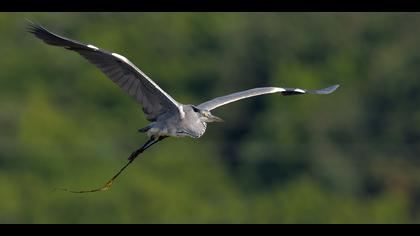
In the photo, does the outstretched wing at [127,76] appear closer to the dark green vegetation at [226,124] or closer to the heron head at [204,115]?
the heron head at [204,115]

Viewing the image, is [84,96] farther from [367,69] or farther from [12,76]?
[367,69]

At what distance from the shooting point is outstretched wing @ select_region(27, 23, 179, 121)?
1321cm

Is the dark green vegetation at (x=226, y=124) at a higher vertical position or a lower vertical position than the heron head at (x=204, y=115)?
higher

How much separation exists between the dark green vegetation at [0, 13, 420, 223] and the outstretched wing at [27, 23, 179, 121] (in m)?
17.8

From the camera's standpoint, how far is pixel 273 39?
148 ft

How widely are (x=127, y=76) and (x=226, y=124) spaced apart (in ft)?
84.5

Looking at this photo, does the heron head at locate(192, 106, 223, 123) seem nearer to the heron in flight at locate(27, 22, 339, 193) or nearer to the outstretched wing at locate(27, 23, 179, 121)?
the heron in flight at locate(27, 22, 339, 193)

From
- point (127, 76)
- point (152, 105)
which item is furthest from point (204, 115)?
point (127, 76)

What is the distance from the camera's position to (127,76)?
13.5m

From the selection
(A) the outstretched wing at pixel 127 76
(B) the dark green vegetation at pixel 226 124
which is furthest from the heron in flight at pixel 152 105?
(B) the dark green vegetation at pixel 226 124

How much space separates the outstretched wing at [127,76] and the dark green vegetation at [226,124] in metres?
17.8

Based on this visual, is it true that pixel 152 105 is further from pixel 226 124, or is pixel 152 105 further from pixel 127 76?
pixel 226 124

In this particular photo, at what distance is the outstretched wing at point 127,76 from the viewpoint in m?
13.2

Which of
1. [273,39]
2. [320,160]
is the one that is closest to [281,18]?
[273,39]
